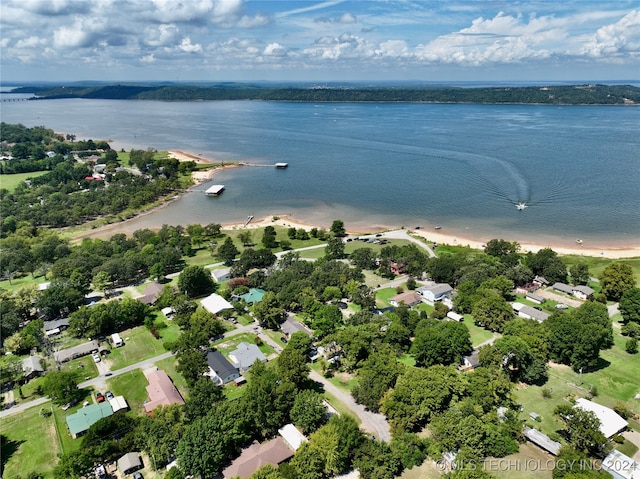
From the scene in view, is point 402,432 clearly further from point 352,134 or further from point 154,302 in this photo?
point 352,134

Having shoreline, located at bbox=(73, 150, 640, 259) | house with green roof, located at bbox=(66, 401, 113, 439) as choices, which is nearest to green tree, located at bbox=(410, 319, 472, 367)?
house with green roof, located at bbox=(66, 401, 113, 439)

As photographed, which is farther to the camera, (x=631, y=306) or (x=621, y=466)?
(x=631, y=306)

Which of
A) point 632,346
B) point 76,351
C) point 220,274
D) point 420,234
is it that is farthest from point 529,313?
point 76,351

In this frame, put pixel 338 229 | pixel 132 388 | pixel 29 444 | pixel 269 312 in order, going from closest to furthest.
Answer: pixel 29 444, pixel 132 388, pixel 269 312, pixel 338 229

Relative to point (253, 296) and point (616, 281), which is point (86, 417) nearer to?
point (253, 296)

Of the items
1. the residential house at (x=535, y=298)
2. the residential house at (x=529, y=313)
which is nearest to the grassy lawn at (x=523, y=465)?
the residential house at (x=529, y=313)

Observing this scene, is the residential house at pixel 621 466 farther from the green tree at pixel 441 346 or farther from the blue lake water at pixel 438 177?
the blue lake water at pixel 438 177

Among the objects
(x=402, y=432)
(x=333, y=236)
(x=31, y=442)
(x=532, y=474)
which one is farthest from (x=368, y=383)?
(x=333, y=236)
